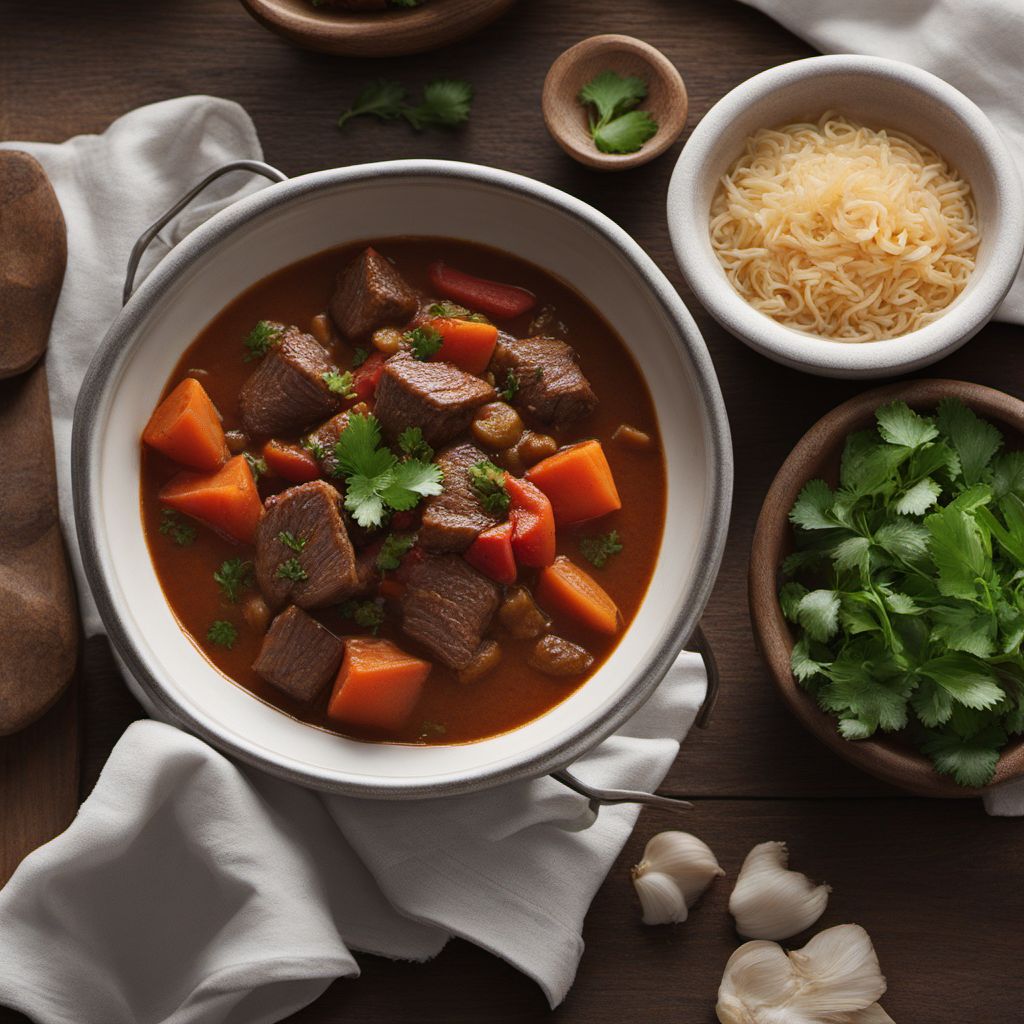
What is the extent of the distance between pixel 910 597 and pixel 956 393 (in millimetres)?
676

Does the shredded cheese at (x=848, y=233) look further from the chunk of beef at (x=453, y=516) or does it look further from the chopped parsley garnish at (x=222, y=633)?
the chopped parsley garnish at (x=222, y=633)

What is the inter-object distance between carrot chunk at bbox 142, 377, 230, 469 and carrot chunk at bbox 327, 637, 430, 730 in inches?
29.2

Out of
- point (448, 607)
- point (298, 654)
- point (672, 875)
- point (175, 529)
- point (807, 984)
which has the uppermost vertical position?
point (448, 607)

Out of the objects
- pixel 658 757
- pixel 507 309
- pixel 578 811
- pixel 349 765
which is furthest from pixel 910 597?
pixel 349 765

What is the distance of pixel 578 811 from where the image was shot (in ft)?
12.4

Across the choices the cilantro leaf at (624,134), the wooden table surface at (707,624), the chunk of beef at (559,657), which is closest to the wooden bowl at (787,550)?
the wooden table surface at (707,624)

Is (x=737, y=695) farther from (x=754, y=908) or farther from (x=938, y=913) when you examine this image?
(x=938, y=913)

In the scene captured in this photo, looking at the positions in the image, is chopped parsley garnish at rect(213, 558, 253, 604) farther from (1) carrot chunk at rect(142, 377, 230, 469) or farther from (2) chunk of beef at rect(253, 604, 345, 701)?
(1) carrot chunk at rect(142, 377, 230, 469)

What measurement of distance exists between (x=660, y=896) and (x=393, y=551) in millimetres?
1434

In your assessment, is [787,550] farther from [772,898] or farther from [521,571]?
Answer: [772,898]

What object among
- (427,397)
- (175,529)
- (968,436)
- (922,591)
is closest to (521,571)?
(427,397)

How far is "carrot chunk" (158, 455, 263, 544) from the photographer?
367 centimetres

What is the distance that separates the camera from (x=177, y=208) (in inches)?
145

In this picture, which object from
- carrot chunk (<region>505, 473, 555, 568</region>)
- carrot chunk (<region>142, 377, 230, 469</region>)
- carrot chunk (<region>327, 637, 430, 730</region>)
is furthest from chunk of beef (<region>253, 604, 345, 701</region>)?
carrot chunk (<region>505, 473, 555, 568</region>)
